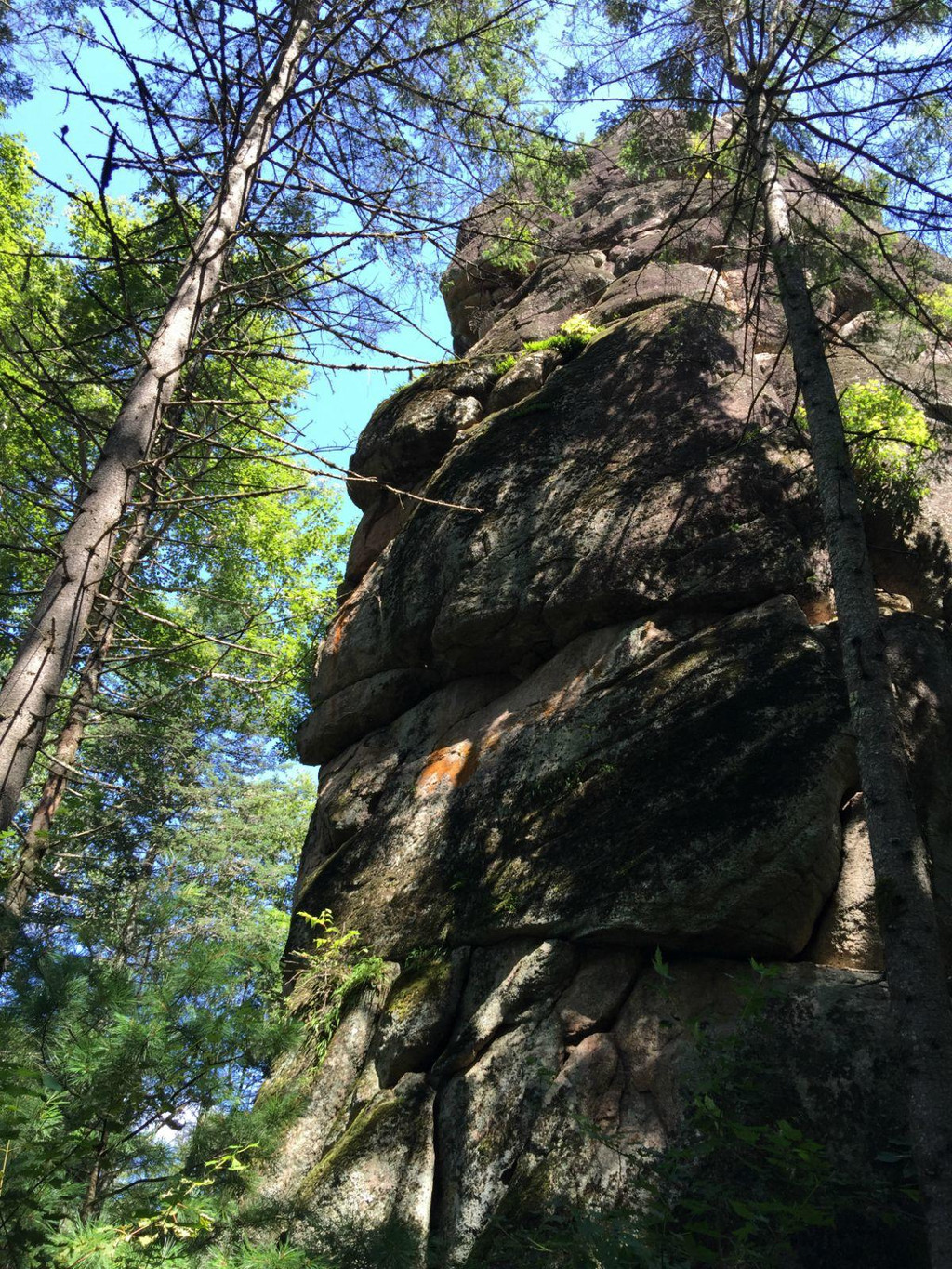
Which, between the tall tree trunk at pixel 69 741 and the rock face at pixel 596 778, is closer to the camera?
the rock face at pixel 596 778

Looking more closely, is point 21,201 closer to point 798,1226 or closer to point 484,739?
point 484,739

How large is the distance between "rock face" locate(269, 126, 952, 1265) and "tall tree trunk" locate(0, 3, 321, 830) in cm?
163

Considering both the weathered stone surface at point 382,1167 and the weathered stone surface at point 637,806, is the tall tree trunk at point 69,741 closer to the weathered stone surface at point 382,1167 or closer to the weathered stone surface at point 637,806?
the weathered stone surface at point 637,806

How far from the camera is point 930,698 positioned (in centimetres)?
561

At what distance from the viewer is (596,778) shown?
6.19m

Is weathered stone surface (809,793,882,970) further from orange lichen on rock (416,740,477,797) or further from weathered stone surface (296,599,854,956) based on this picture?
orange lichen on rock (416,740,477,797)

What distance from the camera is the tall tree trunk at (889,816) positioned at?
140 inches

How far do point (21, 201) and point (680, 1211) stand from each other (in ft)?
66.6

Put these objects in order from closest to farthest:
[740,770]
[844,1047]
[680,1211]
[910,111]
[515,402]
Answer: [680,1211] < [844,1047] < [740,770] < [910,111] < [515,402]

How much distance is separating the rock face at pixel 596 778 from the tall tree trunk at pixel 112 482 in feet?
5.33

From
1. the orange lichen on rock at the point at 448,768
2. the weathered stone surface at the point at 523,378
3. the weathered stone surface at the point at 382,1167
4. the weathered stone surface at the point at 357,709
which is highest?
the weathered stone surface at the point at 523,378

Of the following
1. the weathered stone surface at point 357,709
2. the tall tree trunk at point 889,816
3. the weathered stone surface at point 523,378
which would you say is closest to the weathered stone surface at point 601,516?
the weathered stone surface at point 357,709

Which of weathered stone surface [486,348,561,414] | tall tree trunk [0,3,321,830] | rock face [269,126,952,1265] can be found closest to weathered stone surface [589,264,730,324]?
rock face [269,126,952,1265]

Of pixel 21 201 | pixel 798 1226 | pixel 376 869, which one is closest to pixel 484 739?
pixel 376 869
